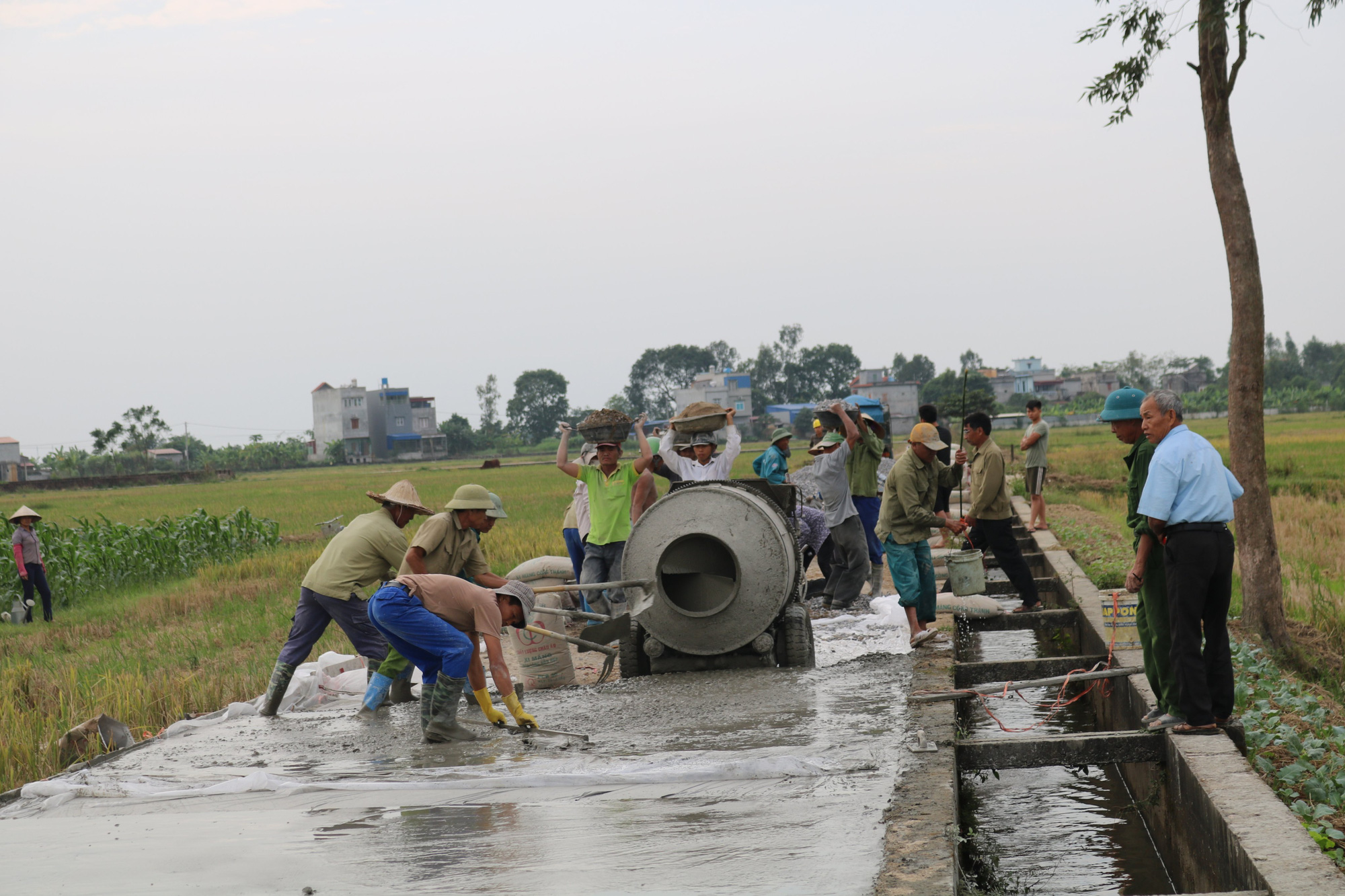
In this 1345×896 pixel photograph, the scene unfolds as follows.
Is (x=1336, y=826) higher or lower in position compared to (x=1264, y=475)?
lower

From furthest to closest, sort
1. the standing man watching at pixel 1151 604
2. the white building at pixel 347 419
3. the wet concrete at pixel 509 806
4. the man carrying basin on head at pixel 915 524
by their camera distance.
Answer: the white building at pixel 347 419
the man carrying basin on head at pixel 915 524
the standing man watching at pixel 1151 604
the wet concrete at pixel 509 806

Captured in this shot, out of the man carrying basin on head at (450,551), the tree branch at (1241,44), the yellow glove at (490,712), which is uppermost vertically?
the tree branch at (1241,44)

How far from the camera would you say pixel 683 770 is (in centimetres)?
548

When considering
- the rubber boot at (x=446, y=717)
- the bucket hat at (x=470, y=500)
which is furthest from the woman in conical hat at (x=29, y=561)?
the rubber boot at (x=446, y=717)

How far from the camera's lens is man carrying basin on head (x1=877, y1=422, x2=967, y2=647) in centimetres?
850

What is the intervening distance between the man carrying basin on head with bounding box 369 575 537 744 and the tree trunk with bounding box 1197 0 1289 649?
534cm

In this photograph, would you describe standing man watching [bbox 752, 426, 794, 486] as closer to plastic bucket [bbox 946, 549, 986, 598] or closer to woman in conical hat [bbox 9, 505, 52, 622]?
plastic bucket [bbox 946, 549, 986, 598]

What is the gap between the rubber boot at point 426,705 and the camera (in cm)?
685

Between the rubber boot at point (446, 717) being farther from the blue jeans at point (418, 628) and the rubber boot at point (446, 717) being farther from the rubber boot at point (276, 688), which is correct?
the rubber boot at point (276, 688)

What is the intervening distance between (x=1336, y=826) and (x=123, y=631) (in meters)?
13.3

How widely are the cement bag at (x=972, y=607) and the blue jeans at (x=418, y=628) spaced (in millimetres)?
4531

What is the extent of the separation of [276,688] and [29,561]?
9183 mm

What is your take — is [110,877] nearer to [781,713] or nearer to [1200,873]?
[781,713]

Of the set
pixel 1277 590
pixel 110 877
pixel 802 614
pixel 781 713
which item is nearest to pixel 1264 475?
pixel 1277 590
